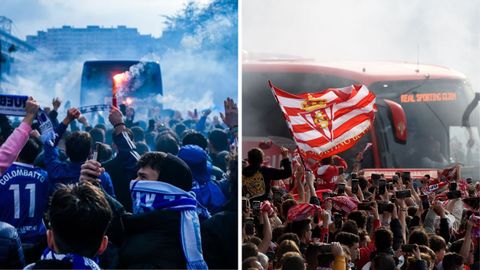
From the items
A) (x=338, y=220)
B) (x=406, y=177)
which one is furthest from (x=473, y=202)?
(x=406, y=177)

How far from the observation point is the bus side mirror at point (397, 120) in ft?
43.1

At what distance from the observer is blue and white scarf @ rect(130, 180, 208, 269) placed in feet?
14.7

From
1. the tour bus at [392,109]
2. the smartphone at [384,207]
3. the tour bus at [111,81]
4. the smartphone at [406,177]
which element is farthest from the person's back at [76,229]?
the tour bus at [392,109]

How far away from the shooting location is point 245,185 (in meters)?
7.46

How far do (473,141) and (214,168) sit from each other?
9.79 metres

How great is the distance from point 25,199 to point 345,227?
9.92 ft

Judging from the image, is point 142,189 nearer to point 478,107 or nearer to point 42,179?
point 42,179

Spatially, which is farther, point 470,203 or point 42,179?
point 470,203

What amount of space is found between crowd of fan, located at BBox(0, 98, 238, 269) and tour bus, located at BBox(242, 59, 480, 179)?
→ 8.01 m

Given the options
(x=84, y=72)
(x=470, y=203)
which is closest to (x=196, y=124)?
(x=84, y=72)

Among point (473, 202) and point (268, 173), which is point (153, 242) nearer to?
point (268, 173)

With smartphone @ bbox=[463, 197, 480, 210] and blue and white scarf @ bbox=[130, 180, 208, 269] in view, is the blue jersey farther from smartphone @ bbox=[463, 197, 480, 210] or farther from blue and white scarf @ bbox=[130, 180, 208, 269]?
smartphone @ bbox=[463, 197, 480, 210]

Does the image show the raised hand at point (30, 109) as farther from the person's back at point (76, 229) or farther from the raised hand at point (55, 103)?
the person's back at point (76, 229)

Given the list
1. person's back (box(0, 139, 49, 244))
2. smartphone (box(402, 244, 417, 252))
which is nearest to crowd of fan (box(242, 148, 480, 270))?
smartphone (box(402, 244, 417, 252))
